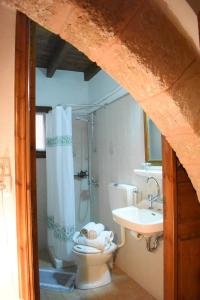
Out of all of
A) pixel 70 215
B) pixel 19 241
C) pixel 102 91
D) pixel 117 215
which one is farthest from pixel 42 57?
pixel 19 241

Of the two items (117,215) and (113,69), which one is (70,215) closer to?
(117,215)

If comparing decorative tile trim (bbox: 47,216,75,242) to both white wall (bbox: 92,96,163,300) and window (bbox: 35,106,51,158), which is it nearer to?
white wall (bbox: 92,96,163,300)

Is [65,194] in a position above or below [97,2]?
below

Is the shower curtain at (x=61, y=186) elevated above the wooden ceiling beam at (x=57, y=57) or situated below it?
below

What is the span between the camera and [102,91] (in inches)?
132

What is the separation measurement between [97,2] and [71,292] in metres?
2.43

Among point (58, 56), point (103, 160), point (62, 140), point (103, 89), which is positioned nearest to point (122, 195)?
point (103, 160)

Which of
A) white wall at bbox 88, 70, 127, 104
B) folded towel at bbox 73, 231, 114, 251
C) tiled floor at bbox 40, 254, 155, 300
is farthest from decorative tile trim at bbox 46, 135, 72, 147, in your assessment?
tiled floor at bbox 40, 254, 155, 300

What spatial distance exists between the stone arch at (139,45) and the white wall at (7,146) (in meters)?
0.59

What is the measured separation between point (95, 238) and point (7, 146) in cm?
155

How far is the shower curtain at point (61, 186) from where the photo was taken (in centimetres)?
289

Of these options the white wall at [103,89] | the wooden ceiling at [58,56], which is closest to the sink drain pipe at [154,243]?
the white wall at [103,89]

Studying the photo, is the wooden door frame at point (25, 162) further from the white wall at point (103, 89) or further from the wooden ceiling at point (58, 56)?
the white wall at point (103, 89)

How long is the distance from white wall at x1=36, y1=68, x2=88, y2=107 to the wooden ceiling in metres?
0.09
